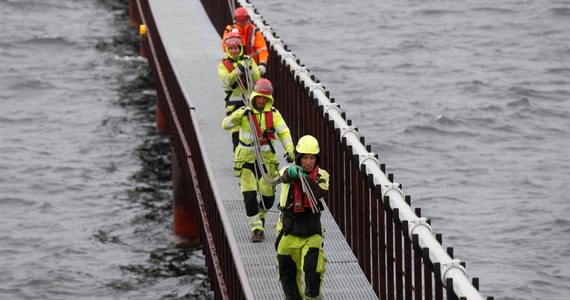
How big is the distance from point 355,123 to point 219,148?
16.5 m

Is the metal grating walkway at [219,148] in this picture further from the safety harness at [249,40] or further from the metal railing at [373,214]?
the safety harness at [249,40]

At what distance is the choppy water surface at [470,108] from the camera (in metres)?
27.4

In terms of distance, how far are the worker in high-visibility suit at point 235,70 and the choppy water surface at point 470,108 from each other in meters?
6.96

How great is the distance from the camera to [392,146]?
34969 millimetres

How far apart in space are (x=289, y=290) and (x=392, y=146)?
20585mm

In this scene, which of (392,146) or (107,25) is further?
(107,25)

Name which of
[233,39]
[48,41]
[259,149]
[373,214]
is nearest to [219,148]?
[233,39]

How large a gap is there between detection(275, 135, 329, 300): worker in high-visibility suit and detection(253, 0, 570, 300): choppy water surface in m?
10.3

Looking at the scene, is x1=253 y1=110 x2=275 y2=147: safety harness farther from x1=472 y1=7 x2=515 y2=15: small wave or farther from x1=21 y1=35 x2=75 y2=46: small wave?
x1=472 y1=7 x2=515 y2=15: small wave

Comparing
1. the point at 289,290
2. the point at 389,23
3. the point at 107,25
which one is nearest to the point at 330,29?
the point at 389,23

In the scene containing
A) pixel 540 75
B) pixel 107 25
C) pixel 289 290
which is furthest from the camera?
pixel 107 25

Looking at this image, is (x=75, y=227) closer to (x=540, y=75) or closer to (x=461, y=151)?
(x=461, y=151)

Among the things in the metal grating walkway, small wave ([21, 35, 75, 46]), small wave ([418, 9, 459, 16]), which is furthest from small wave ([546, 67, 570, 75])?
small wave ([21, 35, 75, 46])

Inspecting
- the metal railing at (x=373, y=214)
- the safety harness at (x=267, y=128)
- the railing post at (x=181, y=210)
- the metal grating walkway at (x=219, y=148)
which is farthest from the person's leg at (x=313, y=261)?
the railing post at (x=181, y=210)
